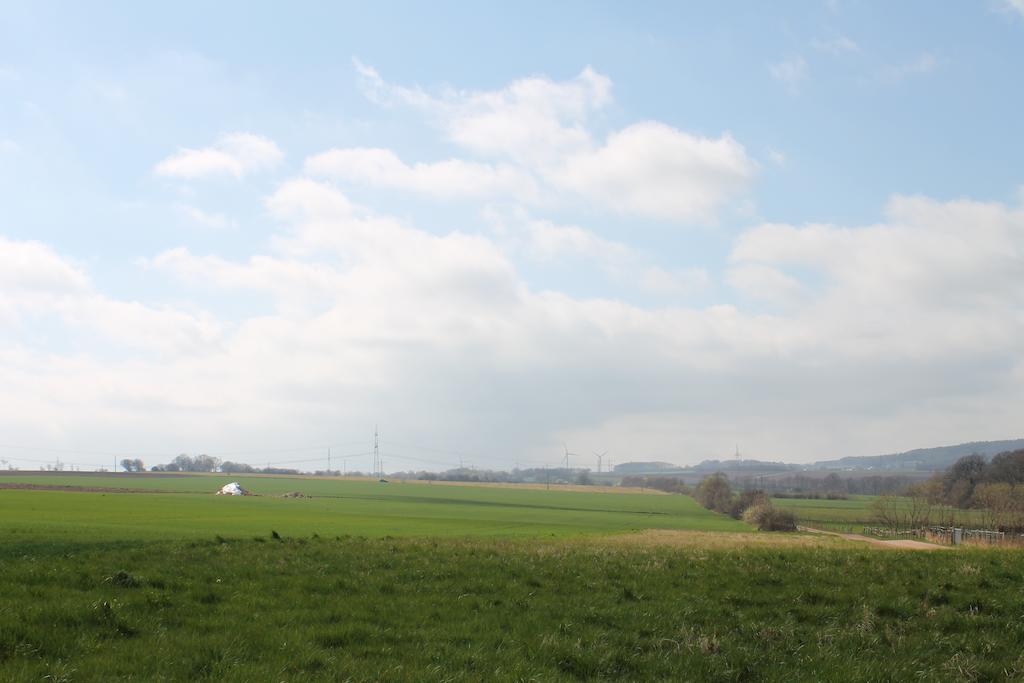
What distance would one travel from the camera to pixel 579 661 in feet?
35.1

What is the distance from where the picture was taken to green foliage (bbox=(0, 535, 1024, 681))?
403 inches

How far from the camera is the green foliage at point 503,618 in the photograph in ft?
33.6

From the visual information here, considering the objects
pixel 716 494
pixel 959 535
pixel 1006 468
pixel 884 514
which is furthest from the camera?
pixel 716 494

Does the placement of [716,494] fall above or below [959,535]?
below

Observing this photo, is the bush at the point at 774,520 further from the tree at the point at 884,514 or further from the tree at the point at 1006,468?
the tree at the point at 1006,468

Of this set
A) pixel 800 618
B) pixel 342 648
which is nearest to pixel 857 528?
pixel 800 618

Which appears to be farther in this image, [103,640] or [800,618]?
[800,618]

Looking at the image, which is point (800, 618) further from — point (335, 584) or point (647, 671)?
point (335, 584)

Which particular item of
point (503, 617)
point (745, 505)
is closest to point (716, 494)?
point (745, 505)

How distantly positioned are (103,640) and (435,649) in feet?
14.8

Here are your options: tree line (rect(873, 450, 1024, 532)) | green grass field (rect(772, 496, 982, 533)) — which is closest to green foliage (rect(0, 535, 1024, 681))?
tree line (rect(873, 450, 1024, 532))

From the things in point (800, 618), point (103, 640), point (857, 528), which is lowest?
point (857, 528)

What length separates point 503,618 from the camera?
13289mm

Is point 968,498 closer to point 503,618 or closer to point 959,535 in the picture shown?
point 959,535
